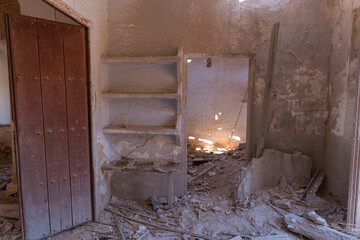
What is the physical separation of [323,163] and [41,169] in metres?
3.27

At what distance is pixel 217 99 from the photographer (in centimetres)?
690

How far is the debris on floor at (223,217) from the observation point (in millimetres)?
2436

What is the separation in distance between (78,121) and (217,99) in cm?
489

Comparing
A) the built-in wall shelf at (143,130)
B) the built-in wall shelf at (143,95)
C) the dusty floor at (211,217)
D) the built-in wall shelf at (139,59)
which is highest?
the built-in wall shelf at (139,59)

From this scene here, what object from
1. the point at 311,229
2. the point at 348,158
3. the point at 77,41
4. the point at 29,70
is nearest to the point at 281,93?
the point at 348,158

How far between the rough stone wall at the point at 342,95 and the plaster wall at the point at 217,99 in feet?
12.8

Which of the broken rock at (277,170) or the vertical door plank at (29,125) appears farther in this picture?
the broken rock at (277,170)

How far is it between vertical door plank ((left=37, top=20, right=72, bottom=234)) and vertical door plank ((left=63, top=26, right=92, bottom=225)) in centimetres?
5

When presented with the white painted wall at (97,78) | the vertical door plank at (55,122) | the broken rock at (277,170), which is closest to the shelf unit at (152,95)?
the white painted wall at (97,78)

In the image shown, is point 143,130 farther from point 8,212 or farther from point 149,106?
point 8,212

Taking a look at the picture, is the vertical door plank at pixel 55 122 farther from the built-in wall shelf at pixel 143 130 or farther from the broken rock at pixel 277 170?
the broken rock at pixel 277 170

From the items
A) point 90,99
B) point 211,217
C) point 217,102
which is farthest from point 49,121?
point 217,102

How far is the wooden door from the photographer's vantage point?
7.18ft

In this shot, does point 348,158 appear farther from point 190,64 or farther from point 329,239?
point 190,64
